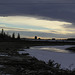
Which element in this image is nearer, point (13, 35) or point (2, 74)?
point (2, 74)

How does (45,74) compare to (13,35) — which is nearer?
(45,74)

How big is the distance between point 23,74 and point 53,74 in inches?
71.5

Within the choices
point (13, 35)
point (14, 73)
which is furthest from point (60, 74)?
point (13, 35)

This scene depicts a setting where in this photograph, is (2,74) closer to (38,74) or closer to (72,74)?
(38,74)

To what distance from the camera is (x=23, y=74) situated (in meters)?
8.88

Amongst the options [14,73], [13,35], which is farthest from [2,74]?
[13,35]

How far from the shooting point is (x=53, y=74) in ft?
29.4

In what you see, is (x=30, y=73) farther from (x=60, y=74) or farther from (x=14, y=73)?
(x=60, y=74)

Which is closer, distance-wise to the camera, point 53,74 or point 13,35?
point 53,74

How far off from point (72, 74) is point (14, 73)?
11.8 ft

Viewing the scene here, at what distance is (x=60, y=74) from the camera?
890 centimetres

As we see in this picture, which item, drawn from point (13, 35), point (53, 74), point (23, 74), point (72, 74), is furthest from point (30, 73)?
point (13, 35)

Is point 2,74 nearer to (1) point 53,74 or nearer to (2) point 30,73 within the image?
(2) point 30,73

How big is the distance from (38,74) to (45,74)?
17.2 inches
